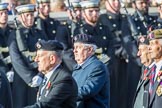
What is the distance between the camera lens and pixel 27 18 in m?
13.3

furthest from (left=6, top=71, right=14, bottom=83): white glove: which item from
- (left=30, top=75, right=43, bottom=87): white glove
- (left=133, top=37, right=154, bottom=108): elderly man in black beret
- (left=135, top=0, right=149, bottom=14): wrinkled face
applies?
(left=133, top=37, right=154, bottom=108): elderly man in black beret

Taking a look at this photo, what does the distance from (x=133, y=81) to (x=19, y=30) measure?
2.22 metres

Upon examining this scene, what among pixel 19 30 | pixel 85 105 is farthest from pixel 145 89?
pixel 19 30

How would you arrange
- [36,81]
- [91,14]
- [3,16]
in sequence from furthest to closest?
[91,14] → [3,16] → [36,81]

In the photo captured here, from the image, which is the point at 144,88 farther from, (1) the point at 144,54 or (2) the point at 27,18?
(2) the point at 27,18

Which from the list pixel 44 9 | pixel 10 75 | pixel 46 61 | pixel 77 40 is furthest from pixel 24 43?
pixel 46 61

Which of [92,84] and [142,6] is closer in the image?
[92,84]

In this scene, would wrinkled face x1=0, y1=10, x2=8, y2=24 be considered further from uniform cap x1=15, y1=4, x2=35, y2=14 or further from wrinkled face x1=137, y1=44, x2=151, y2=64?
wrinkled face x1=137, y1=44, x2=151, y2=64

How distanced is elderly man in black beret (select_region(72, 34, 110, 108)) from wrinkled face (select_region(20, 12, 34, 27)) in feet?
10.3

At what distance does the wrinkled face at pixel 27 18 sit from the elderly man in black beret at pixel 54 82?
4020mm

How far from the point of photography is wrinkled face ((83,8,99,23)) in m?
13.6

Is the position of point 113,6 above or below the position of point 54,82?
below

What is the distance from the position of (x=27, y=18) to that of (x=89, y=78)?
12.0 feet

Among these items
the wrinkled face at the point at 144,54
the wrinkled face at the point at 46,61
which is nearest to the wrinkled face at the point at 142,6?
the wrinkled face at the point at 144,54
